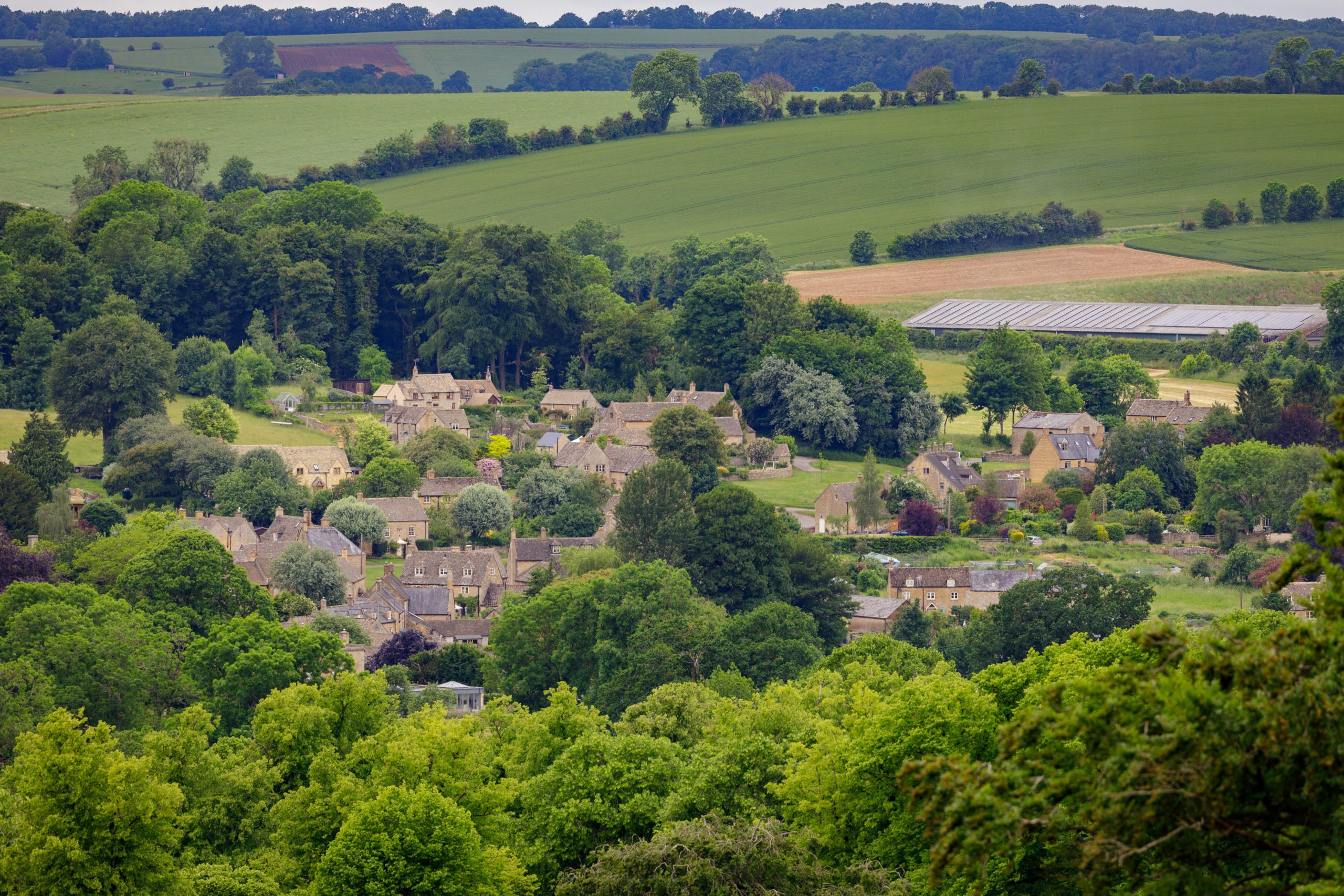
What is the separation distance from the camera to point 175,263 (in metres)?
106

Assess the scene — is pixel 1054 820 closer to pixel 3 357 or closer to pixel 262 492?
pixel 262 492

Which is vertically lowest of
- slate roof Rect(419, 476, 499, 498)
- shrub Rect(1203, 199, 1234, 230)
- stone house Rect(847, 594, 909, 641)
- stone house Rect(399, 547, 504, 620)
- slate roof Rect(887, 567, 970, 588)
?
stone house Rect(399, 547, 504, 620)

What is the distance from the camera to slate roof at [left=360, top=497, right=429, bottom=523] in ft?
258

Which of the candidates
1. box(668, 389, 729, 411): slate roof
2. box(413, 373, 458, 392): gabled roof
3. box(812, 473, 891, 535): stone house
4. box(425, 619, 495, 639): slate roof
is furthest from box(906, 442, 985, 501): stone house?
box(413, 373, 458, 392): gabled roof

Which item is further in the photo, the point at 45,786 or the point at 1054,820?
the point at 45,786

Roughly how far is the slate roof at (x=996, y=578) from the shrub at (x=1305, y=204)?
76.0 metres

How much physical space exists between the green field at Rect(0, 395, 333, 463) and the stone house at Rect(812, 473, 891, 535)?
28.5 m

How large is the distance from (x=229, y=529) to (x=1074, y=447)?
43833 mm

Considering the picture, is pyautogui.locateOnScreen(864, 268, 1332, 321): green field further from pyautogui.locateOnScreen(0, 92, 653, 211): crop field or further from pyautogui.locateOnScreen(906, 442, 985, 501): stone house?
pyautogui.locateOnScreen(0, 92, 653, 211): crop field

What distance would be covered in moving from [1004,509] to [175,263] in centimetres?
5736

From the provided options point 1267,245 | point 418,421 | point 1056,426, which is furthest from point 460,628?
point 1267,245

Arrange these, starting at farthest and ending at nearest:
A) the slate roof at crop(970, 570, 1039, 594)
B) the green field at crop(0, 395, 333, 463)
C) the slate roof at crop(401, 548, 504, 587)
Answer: the green field at crop(0, 395, 333, 463), the slate roof at crop(401, 548, 504, 587), the slate roof at crop(970, 570, 1039, 594)

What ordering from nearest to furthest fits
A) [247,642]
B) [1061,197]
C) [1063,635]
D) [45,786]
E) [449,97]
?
[45,786] < [247,642] < [1063,635] < [1061,197] < [449,97]

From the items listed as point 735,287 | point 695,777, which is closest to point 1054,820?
point 695,777
